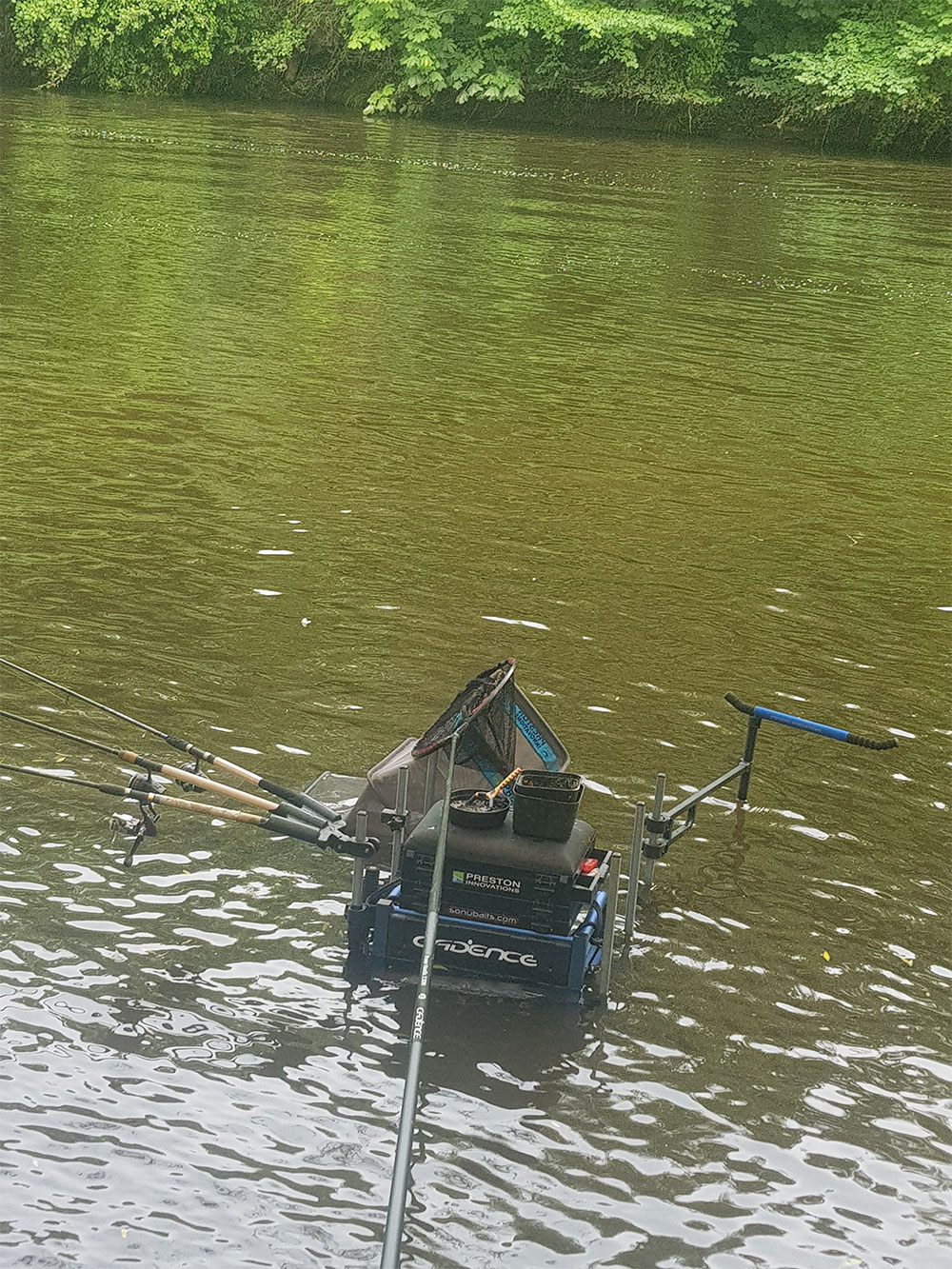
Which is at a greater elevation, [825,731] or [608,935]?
[825,731]

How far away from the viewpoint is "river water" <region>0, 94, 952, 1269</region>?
3.96 meters

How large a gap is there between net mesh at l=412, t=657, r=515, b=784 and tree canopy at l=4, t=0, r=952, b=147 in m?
30.1

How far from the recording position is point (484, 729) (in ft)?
16.8

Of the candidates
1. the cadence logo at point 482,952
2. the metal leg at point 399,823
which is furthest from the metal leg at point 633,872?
the metal leg at point 399,823

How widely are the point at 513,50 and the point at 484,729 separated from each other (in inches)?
1310

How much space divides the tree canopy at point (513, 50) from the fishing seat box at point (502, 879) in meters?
30.8

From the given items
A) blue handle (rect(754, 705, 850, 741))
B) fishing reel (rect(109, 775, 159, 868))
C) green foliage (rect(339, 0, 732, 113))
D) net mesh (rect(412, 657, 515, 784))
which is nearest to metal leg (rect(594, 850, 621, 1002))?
net mesh (rect(412, 657, 515, 784))

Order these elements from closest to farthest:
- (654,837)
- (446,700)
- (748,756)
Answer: (654,837), (748,756), (446,700)

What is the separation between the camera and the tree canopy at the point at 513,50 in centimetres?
3319

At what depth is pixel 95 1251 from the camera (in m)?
3.62

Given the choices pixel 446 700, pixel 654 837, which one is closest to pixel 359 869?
pixel 654 837

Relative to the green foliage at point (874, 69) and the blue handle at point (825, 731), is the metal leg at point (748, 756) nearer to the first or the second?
the blue handle at point (825, 731)

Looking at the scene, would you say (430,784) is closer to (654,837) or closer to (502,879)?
(502,879)

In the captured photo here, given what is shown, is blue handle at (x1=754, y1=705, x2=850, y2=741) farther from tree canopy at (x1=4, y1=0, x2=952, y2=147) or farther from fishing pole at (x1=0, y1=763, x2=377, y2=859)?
tree canopy at (x1=4, y1=0, x2=952, y2=147)
